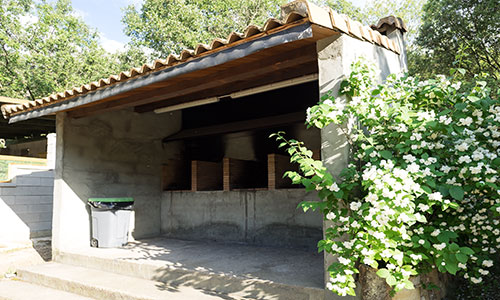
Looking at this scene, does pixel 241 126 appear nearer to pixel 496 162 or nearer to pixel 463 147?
pixel 463 147

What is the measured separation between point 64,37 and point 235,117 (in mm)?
16339

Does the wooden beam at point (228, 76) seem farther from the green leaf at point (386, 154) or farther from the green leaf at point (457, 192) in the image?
the green leaf at point (457, 192)

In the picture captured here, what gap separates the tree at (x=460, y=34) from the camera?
10.7 meters

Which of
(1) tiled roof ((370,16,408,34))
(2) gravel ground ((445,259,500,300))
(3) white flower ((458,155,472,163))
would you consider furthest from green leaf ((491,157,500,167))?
(1) tiled roof ((370,16,408,34))

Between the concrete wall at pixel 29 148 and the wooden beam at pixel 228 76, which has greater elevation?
the concrete wall at pixel 29 148

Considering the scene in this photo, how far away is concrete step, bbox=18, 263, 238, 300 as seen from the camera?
3.71 m

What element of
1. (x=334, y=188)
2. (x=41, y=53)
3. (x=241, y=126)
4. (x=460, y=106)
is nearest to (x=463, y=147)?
(x=460, y=106)

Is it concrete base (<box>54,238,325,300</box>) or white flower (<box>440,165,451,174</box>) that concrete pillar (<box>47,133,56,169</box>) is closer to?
concrete base (<box>54,238,325,300</box>)

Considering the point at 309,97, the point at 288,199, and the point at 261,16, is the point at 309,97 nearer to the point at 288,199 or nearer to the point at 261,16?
the point at 288,199

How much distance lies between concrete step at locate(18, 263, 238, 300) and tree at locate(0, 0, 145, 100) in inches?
620

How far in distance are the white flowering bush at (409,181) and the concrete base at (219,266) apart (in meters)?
0.78

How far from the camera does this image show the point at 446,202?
238cm

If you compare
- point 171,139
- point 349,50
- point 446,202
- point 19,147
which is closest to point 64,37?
point 19,147

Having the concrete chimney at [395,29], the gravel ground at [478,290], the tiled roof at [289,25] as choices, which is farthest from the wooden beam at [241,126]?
the gravel ground at [478,290]
